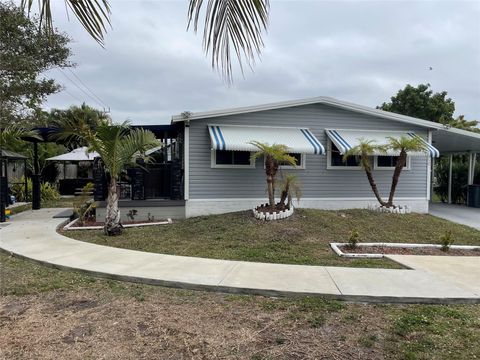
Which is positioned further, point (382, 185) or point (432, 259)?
point (382, 185)

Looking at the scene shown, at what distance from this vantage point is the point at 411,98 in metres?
27.7

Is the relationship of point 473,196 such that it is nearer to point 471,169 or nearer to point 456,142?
point 471,169

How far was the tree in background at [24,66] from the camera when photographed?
12265 millimetres

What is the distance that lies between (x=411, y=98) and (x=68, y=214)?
24428 mm

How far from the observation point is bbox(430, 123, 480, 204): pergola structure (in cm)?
1258

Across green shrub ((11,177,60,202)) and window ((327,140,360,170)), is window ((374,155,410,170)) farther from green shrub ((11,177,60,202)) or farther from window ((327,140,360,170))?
green shrub ((11,177,60,202))

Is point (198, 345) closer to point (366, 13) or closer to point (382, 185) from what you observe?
point (366, 13)

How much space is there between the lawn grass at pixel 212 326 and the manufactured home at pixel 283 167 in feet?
19.8

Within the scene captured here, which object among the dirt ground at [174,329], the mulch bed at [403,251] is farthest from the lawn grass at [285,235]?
the dirt ground at [174,329]

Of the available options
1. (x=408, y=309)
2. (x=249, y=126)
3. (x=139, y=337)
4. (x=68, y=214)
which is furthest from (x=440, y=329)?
(x=68, y=214)

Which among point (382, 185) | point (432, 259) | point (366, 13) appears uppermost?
point (366, 13)

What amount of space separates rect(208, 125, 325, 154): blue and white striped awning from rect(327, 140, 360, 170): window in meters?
0.82

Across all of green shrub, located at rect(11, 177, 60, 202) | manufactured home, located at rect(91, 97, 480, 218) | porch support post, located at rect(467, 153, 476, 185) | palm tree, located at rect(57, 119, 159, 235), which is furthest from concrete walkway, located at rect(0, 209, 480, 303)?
green shrub, located at rect(11, 177, 60, 202)

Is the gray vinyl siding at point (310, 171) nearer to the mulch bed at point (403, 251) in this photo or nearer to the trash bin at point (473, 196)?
the trash bin at point (473, 196)
